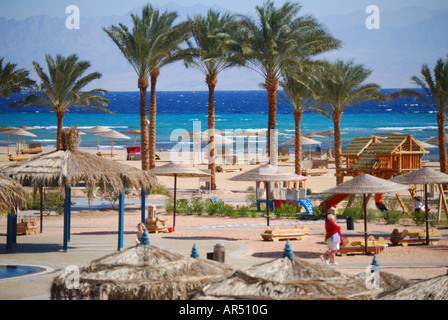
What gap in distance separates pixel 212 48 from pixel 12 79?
12.9 metres

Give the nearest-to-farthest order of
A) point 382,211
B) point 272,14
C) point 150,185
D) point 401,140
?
point 150,185 → point 382,211 → point 401,140 → point 272,14

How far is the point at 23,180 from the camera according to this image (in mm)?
19672

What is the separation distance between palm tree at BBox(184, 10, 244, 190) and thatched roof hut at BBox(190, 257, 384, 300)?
1071 inches

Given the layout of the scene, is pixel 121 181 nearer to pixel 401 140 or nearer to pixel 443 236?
pixel 443 236

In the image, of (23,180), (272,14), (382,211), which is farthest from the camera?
(272,14)

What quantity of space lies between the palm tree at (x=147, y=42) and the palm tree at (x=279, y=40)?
407cm

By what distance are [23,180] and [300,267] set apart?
12.5m

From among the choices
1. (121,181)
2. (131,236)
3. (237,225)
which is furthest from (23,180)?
(237,225)

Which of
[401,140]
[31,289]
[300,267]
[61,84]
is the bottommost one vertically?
[31,289]

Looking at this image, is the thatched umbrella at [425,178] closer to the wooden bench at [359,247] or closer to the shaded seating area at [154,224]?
the wooden bench at [359,247]

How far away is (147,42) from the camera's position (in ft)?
120

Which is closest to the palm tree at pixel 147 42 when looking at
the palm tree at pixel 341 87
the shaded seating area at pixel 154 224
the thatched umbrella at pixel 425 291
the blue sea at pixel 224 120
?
the palm tree at pixel 341 87

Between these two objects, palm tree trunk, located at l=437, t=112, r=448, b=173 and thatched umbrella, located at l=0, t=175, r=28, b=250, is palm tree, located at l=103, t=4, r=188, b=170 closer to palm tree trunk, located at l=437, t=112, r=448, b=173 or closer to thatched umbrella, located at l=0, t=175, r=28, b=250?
palm tree trunk, located at l=437, t=112, r=448, b=173

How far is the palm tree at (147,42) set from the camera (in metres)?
36.7
